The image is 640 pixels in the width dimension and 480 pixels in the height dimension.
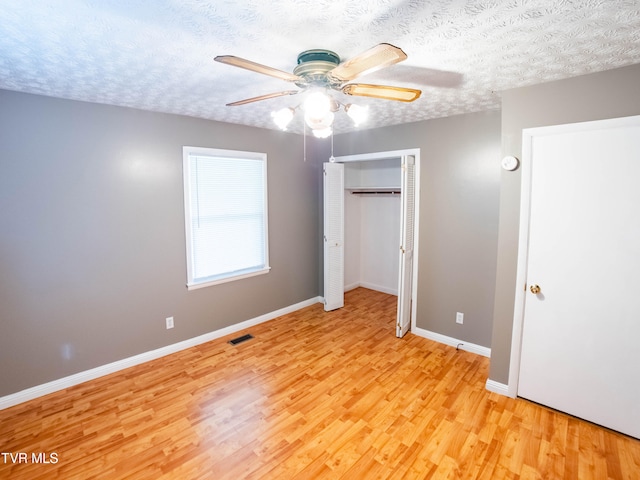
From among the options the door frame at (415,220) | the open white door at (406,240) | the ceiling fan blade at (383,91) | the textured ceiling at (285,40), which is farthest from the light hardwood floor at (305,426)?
the textured ceiling at (285,40)

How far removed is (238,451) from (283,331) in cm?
183

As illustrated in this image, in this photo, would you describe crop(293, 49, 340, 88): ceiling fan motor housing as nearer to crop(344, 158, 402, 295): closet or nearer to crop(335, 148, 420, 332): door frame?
crop(335, 148, 420, 332): door frame

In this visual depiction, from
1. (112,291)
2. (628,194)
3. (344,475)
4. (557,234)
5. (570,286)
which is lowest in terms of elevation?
(344,475)

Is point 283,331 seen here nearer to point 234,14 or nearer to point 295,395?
point 295,395

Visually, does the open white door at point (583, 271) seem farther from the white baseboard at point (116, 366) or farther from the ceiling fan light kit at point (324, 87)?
the white baseboard at point (116, 366)

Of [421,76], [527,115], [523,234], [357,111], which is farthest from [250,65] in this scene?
[523,234]

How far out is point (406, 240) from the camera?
3.62 m

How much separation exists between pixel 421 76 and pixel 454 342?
2.75 meters

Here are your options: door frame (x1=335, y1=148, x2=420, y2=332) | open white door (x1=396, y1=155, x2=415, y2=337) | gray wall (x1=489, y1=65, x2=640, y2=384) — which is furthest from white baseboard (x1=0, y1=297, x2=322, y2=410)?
gray wall (x1=489, y1=65, x2=640, y2=384)

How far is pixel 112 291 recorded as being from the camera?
9.73 ft

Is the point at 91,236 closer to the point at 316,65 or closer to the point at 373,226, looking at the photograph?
the point at 316,65

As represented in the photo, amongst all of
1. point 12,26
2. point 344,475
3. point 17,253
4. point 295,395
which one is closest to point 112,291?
point 17,253

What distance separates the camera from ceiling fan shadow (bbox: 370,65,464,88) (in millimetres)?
2039

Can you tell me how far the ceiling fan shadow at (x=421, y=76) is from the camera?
2039 mm
